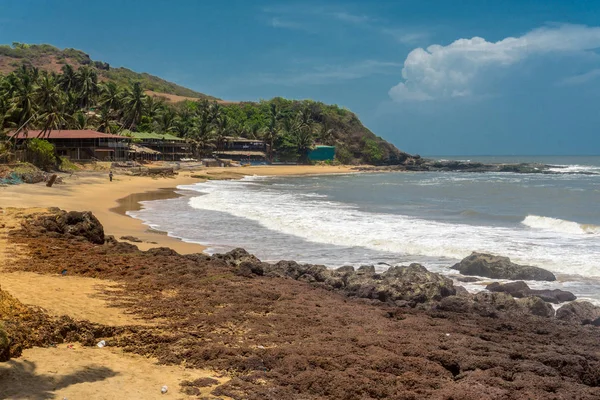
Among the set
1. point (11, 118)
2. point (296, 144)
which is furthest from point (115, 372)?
point (296, 144)

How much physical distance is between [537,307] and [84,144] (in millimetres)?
56461

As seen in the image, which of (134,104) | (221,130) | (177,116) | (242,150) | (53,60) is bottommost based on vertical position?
(242,150)

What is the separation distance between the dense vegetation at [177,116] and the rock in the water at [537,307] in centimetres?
4617

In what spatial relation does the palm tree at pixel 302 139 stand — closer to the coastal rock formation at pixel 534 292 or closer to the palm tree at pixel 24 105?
the palm tree at pixel 24 105

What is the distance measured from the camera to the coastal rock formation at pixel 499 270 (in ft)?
44.9

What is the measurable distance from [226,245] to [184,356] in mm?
11623

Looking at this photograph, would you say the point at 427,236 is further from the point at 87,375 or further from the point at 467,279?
the point at 87,375

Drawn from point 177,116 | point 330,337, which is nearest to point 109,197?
point 330,337

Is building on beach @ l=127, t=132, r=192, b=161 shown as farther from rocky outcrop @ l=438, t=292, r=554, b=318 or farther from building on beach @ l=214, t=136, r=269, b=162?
rocky outcrop @ l=438, t=292, r=554, b=318

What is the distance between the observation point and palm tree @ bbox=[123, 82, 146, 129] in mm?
78688

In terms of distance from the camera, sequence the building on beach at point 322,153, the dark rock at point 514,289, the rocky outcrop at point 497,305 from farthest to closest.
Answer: the building on beach at point 322,153, the dark rock at point 514,289, the rocky outcrop at point 497,305

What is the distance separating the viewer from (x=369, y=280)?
11.7 m

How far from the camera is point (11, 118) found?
177 ft

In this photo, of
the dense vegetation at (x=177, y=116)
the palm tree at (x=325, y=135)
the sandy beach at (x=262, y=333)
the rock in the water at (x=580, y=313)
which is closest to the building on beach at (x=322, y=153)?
the dense vegetation at (x=177, y=116)
